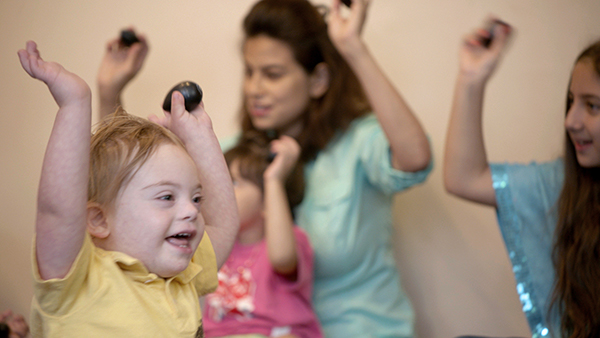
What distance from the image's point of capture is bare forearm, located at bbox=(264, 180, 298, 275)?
0.94m

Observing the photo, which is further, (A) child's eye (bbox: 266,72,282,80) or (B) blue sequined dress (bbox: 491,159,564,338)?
(A) child's eye (bbox: 266,72,282,80)

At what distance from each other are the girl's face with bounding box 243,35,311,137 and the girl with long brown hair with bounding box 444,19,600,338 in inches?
12.9

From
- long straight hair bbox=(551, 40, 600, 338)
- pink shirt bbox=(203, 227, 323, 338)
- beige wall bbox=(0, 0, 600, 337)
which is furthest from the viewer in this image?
beige wall bbox=(0, 0, 600, 337)

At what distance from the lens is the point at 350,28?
960 millimetres

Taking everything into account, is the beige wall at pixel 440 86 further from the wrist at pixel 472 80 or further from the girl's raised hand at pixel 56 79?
the girl's raised hand at pixel 56 79

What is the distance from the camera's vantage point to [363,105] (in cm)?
116

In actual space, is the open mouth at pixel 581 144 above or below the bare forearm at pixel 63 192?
below

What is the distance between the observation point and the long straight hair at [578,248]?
793 millimetres

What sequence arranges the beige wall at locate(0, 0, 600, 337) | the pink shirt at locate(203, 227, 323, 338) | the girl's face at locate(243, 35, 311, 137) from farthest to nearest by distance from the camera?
the beige wall at locate(0, 0, 600, 337) → the girl's face at locate(243, 35, 311, 137) → the pink shirt at locate(203, 227, 323, 338)

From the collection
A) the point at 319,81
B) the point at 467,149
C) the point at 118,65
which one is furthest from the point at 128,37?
the point at 467,149

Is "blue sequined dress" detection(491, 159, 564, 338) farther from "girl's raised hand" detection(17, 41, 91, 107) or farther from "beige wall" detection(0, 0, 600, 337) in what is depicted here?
"girl's raised hand" detection(17, 41, 91, 107)

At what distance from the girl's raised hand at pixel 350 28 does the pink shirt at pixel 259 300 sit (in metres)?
0.36

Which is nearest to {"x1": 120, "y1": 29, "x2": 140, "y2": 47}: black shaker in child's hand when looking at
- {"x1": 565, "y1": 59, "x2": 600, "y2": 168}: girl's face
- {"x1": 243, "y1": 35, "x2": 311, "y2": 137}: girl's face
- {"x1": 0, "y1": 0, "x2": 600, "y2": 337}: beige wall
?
{"x1": 0, "y1": 0, "x2": 600, "y2": 337}: beige wall

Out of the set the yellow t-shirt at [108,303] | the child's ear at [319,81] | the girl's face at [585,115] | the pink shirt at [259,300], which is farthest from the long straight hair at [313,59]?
the yellow t-shirt at [108,303]
